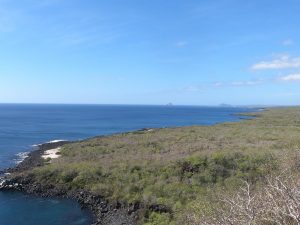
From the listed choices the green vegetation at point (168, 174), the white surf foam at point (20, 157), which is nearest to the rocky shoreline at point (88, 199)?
the green vegetation at point (168, 174)

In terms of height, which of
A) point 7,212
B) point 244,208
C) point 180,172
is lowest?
point 7,212

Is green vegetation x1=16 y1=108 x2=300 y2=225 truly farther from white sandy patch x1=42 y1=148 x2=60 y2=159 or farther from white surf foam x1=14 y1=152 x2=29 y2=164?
white surf foam x1=14 y1=152 x2=29 y2=164

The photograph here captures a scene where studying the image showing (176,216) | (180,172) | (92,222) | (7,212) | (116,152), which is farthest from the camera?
(116,152)

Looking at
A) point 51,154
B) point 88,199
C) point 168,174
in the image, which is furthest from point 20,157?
point 168,174

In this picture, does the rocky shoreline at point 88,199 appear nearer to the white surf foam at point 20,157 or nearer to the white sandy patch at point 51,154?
the white surf foam at point 20,157

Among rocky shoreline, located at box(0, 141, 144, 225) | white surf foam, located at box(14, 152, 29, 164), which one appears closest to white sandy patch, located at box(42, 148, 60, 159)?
white surf foam, located at box(14, 152, 29, 164)

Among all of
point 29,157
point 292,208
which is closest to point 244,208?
point 292,208

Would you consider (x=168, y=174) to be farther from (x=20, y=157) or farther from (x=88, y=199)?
(x=20, y=157)

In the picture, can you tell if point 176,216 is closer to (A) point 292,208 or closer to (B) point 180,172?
(B) point 180,172
